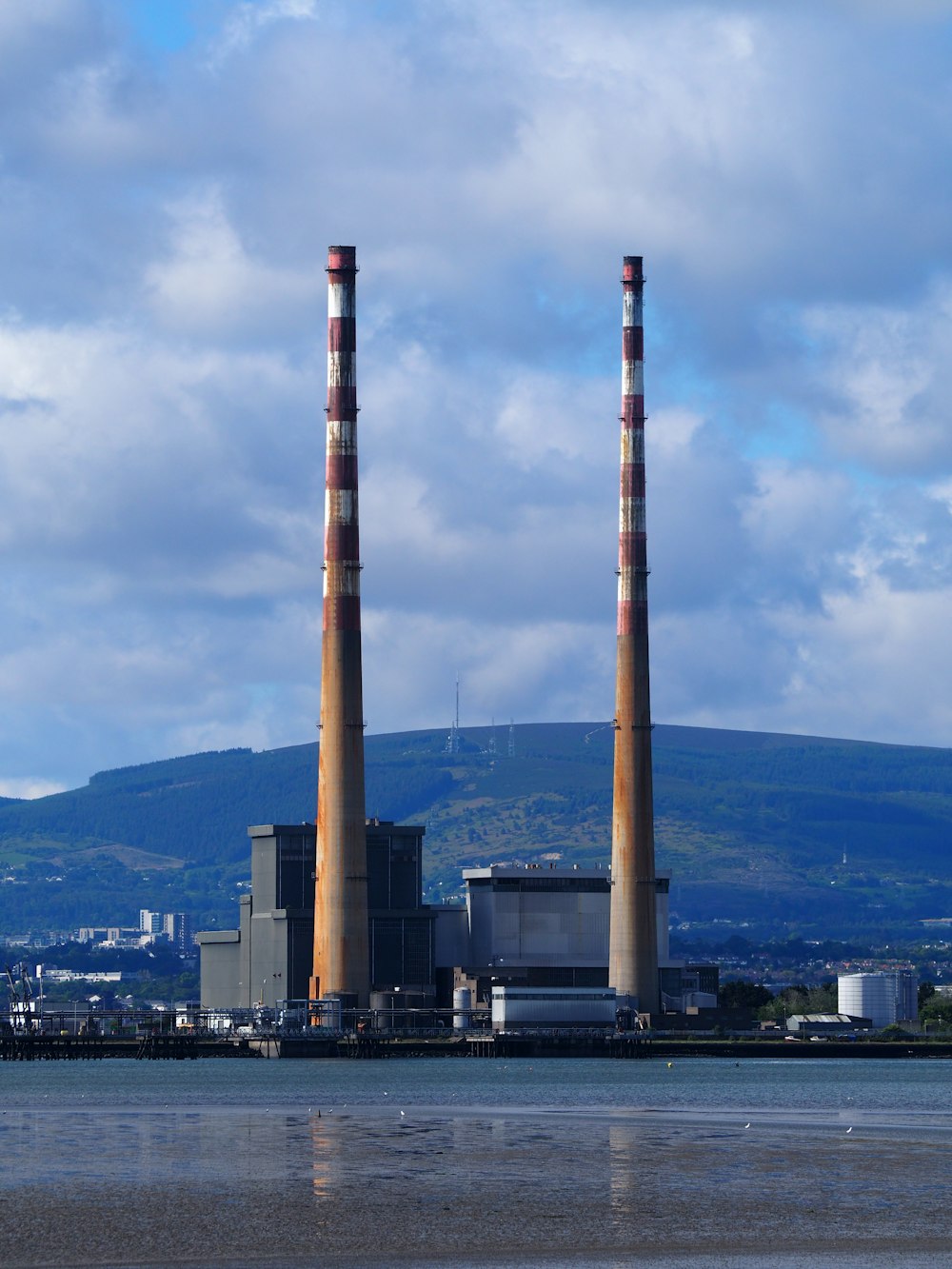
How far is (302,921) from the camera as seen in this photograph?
157375 millimetres

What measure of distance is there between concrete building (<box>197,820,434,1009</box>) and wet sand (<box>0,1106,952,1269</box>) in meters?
80.2

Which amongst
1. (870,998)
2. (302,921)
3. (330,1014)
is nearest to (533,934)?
(302,921)

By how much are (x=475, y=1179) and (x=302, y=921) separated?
3982 inches

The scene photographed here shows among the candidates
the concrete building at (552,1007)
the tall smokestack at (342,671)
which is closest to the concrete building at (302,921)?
the concrete building at (552,1007)

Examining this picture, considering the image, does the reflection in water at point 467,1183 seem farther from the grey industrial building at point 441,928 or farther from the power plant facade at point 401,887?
the grey industrial building at point 441,928

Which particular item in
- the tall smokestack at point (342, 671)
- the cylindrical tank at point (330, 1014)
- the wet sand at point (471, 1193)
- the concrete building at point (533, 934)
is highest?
the tall smokestack at point (342, 671)

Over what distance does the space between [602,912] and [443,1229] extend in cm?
11629

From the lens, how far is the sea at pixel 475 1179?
45.8 meters

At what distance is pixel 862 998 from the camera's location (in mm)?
182375

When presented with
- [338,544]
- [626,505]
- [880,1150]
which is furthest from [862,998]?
[880,1150]

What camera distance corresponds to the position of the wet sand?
45.6 metres

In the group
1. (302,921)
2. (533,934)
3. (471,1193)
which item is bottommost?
(471,1193)

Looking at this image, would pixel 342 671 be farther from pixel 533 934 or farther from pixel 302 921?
pixel 533 934

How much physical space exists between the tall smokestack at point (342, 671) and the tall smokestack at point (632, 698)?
617 inches
